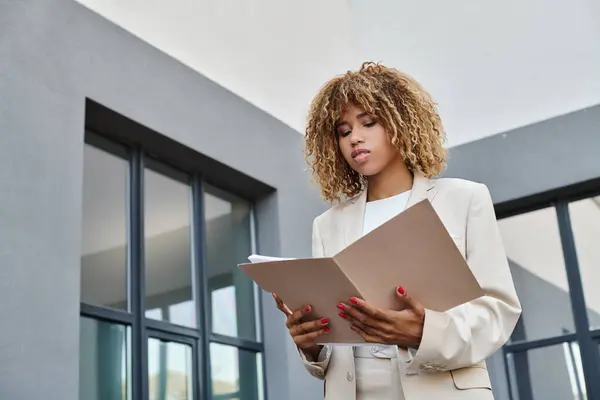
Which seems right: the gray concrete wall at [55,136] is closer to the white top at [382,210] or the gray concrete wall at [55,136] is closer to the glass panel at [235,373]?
the glass panel at [235,373]

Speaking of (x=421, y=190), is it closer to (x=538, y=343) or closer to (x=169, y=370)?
(x=169, y=370)

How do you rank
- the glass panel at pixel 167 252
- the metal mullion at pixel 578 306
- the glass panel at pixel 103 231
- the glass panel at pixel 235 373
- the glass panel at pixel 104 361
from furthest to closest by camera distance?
the metal mullion at pixel 578 306 → the glass panel at pixel 235 373 → the glass panel at pixel 167 252 → the glass panel at pixel 103 231 → the glass panel at pixel 104 361

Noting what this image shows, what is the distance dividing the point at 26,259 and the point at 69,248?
0.27 meters

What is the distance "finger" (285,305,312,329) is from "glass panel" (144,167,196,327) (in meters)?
2.83

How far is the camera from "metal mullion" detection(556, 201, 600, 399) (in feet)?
17.6

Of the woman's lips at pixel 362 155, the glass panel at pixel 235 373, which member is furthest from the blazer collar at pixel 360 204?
the glass panel at pixel 235 373

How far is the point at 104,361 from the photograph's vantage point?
4.07 metres

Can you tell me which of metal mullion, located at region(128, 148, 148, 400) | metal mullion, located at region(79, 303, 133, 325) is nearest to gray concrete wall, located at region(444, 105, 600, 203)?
metal mullion, located at region(128, 148, 148, 400)

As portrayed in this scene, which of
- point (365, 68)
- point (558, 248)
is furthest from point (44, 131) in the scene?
point (558, 248)

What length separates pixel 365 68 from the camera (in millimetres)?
2139

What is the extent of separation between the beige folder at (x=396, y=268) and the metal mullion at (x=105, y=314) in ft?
8.36

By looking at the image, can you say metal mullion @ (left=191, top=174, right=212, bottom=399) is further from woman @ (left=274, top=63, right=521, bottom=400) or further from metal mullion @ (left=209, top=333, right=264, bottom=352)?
woman @ (left=274, top=63, right=521, bottom=400)

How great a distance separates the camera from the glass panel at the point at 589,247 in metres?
5.45

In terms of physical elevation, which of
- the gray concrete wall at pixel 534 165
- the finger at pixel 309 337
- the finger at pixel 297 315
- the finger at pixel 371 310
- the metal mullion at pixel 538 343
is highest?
the gray concrete wall at pixel 534 165
